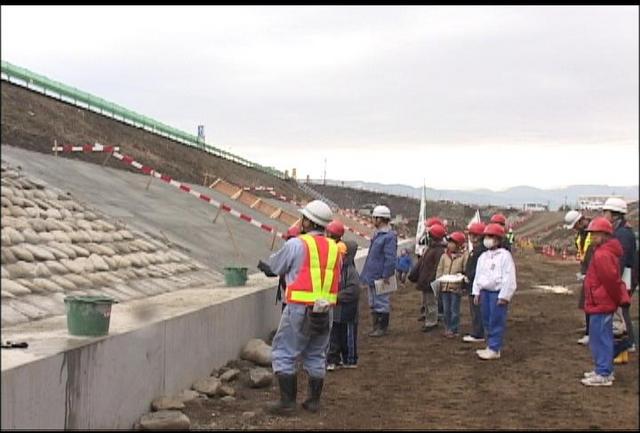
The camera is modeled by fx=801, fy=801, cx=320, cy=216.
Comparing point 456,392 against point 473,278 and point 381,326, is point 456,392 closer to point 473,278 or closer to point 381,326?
point 473,278

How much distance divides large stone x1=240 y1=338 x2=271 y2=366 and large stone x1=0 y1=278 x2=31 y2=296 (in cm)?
331

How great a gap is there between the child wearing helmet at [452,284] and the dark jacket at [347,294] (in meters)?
2.58

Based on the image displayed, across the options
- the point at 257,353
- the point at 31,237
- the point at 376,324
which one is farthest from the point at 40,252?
the point at 376,324

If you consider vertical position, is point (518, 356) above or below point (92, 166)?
below

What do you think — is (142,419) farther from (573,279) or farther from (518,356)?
(573,279)

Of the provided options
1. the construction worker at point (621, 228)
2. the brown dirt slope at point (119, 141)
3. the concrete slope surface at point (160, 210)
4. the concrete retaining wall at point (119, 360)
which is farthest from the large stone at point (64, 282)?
the construction worker at point (621, 228)

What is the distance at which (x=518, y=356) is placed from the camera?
972 centimetres

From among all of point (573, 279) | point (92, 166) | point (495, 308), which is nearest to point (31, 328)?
point (495, 308)

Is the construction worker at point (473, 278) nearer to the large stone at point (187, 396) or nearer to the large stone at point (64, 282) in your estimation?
the large stone at point (187, 396)

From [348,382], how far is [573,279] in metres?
15.7

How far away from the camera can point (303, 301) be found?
6.83 meters

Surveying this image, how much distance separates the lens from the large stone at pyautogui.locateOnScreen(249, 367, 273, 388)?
312 inches

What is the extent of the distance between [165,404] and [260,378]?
4.96 ft

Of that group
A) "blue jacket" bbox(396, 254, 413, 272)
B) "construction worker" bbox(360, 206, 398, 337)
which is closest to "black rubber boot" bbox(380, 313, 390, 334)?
"construction worker" bbox(360, 206, 398, 337)
